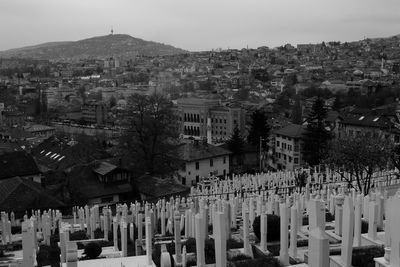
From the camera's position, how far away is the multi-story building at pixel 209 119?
66.1 meters

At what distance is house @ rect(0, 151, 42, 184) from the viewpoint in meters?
32.1

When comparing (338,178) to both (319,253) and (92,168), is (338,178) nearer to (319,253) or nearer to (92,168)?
(92,168)

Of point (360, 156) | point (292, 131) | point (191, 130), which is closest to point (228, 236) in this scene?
point (360, 156)

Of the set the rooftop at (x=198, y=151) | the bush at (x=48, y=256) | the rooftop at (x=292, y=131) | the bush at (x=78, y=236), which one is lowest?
the rooftop at (x=198, y=151)

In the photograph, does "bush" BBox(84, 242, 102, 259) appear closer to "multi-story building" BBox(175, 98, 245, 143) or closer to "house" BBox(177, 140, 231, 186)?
"house" BBox(177, 140, 231, 186)

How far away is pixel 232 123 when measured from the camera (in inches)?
2616

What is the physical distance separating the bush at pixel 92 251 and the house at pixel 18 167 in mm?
19337

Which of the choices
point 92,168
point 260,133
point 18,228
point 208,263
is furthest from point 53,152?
point 208,263

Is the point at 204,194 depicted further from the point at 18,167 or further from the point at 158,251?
the point at 18,167

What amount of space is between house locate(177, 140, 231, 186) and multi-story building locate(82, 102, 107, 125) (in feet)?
184

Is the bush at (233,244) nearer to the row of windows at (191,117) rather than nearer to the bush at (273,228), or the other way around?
the bush at (273,228)

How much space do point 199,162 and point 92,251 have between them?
81.3ft

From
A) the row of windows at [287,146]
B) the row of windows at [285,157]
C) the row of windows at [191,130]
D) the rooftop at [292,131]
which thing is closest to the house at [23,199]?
the rooftop at [292,131]

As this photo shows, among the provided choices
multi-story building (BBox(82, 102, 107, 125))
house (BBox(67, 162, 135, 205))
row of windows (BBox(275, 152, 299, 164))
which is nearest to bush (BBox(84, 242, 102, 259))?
house (BBox(67, 162, 135, 205))
